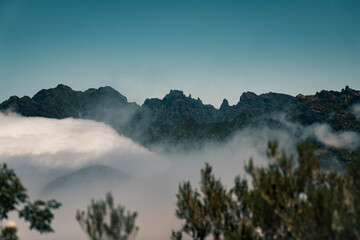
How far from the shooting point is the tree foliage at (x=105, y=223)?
20.0m

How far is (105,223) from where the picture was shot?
66.7ft

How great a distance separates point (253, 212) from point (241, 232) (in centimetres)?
354

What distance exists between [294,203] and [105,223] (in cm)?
2136

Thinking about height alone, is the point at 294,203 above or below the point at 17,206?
below

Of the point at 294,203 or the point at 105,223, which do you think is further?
the point at 294,203

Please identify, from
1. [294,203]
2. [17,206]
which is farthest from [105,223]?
[294,203]

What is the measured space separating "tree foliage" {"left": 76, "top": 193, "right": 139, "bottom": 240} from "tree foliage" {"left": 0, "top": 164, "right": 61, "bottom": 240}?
12685 millimetres

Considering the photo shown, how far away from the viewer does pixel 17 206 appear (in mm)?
29391

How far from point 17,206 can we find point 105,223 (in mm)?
16502

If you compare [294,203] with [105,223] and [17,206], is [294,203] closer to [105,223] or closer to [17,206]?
[105,223]

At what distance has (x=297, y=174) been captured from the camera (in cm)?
2858

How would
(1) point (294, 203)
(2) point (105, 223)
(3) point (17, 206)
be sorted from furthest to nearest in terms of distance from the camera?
(3) point (17, 206), (1) point (294, 203), (2) point (105, 223)

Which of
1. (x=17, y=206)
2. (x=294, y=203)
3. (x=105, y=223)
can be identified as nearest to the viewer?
(x=105, y=223)

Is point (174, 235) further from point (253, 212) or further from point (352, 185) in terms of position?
point (352, 185)
